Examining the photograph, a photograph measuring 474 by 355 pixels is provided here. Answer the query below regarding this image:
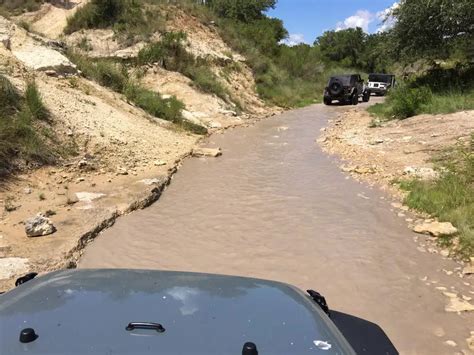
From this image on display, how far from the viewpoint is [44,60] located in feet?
48.1

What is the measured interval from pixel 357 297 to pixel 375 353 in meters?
1.19

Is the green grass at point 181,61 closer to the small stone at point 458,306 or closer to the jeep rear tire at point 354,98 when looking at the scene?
the jeep rear tire at point 354,98

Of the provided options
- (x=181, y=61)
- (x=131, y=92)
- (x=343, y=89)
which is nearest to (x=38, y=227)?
(x=131, y=92)

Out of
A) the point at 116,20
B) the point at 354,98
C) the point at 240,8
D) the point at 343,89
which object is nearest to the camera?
the point at 116,20

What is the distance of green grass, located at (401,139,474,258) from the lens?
6.80 meters

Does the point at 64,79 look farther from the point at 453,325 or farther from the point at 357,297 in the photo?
the point at 453,325

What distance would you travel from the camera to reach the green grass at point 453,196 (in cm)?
680

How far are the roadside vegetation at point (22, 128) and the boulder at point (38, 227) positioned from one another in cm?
242

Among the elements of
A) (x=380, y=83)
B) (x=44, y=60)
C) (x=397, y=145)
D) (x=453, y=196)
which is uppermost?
(x=380, y=83)

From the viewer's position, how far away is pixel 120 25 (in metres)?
24.3

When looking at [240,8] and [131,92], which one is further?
[240,8]

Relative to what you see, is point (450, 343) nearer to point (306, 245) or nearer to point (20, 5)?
point (306, 245)

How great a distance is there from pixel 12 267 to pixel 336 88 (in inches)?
1003

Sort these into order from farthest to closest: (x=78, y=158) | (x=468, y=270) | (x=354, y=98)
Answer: (x=354, y=98) < (x=78, y=158) < (x=468, y=270)
